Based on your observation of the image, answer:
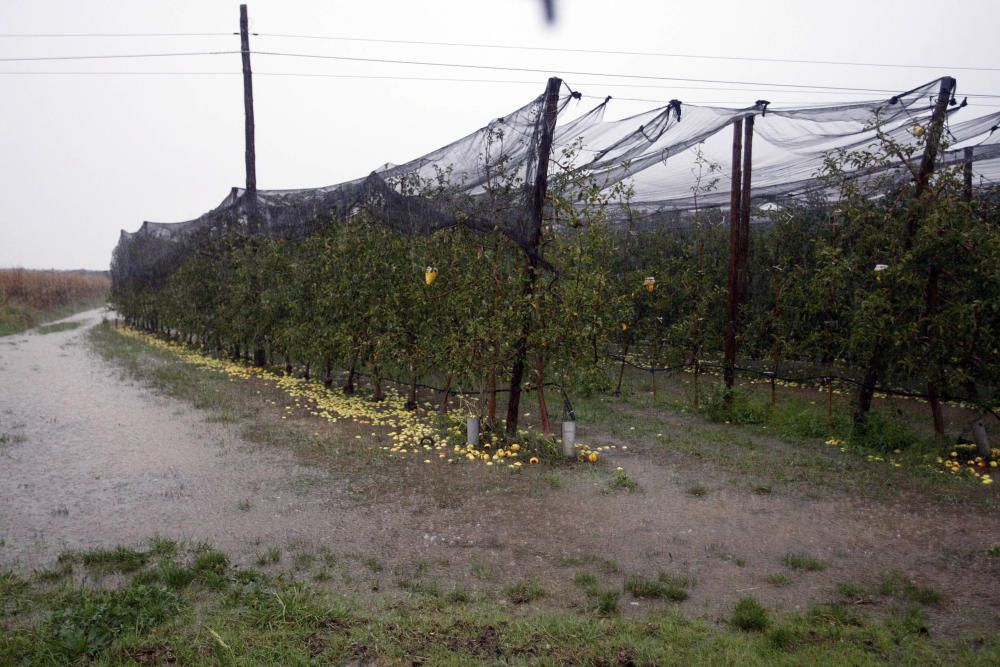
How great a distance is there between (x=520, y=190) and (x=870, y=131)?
3.42m

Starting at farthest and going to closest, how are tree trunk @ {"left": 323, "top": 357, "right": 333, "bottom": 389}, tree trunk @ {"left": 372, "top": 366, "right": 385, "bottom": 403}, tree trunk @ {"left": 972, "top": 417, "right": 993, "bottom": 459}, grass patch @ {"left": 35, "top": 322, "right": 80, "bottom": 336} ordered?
grass patch @ {"left": 35, "top": 322, "right": 80, "bottom": 336}
tree trunk @ {"left": 323, "top": 357, "right": 333, "bottom": 389}
tree trunk @ {"left": 372, "top": 366, "right": 385, "bottom": 403}
tree trunk @ {"left": 972, "top": 417, "right": 993, "bottom": 459}

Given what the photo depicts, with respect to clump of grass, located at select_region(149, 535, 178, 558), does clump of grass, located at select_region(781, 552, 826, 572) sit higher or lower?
lower

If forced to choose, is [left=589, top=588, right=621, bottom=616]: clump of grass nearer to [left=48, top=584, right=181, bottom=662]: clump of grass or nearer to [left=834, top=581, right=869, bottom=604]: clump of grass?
[left=834, top=581, right=869, bottom=604]: clump of grass

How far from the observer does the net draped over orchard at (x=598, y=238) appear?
6094 mm

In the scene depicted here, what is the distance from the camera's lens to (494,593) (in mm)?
3471

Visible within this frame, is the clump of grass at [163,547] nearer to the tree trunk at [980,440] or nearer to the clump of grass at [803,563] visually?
the clump of grass at [803,563]

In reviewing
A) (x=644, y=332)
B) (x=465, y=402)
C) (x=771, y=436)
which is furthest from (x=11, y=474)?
(x=644, y=332)

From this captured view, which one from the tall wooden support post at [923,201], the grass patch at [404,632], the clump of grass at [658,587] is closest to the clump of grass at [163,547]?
the grass patch at [404,632]

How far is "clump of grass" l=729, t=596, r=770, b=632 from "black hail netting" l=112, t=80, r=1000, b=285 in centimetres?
368

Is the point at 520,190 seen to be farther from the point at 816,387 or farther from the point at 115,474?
the point at 816,387

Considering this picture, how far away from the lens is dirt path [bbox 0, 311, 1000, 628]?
374 cm

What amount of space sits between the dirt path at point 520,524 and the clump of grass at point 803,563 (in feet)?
0.17

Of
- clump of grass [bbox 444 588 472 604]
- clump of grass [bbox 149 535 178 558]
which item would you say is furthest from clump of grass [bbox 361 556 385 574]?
clump of grass [bbox 149 535 178 558]

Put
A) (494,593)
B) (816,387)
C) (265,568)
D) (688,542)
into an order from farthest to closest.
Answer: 1. (816,387)
2. (688,542)
3. (265,568)
4. (494,593)
